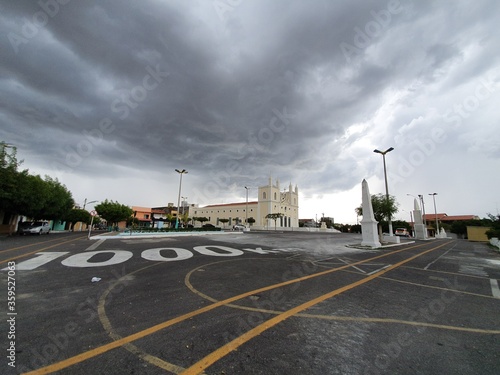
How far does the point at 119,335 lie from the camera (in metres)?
3.41

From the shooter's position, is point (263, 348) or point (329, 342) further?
point (329, 342)

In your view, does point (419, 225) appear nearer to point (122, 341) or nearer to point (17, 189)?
point (122, 341)

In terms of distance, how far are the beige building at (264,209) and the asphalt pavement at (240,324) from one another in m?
70.7

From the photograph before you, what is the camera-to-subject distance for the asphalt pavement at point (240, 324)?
279cm

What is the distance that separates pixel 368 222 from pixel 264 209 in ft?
201

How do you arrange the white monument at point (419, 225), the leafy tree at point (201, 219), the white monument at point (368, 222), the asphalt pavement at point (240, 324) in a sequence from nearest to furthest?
1. the asphalt pavement at point (240, 324)
2. the white monument at point (368, 222)
3. the white monument at point (419, 225)
4. the leafy tree at point (201, 219)

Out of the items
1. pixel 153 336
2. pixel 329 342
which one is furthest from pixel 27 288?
pixel 329 342

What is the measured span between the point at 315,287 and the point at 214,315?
10.7 feet

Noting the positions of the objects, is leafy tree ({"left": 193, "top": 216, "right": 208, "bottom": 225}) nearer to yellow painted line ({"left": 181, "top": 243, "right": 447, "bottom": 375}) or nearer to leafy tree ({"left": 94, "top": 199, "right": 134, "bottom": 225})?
leafy tree ({"left": 94, "top": 199, "right": 134, "bottom": 225})

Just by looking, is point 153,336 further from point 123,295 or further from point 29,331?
point 123,295

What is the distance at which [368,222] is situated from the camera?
18.9m

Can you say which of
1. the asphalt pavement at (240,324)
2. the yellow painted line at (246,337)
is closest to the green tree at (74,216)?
the asphalt pavement at (240,324)

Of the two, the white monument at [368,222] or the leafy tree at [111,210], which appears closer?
the white monument at [368,222]

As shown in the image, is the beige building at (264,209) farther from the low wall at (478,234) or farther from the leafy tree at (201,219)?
the low wall at (478,234)
